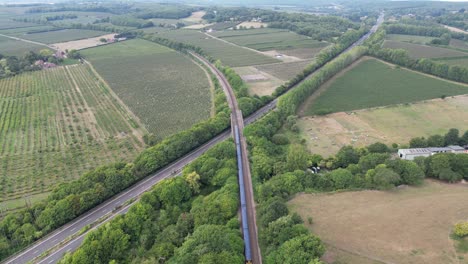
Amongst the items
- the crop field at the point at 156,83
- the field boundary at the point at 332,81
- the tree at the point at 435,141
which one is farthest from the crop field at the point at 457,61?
the crop field at the point at 156,83

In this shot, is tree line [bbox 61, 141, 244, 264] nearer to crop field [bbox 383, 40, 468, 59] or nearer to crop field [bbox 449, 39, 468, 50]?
crop field [bbox 383, 40, 468, 59]

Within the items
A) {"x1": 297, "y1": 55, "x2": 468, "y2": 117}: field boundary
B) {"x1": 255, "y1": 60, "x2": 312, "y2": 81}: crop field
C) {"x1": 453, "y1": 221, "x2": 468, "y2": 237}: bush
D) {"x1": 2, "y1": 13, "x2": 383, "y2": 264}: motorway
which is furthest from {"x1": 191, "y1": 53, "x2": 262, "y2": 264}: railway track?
{"x1": 255, "y1": 60, "x2": 312, "y2": 81}: crop field

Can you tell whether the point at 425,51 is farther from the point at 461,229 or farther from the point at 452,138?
the point at 461,229

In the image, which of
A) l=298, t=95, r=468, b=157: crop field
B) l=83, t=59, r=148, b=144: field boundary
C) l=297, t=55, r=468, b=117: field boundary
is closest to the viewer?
l=298, t=95, r=468, b=157: crop field

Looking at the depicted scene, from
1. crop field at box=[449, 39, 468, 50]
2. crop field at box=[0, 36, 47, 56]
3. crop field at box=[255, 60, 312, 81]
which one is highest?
crop field at box=[449, 39, 468, 50]

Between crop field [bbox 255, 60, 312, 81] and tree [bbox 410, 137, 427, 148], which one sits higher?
crop field [bbox 255, 60, 312, 81]

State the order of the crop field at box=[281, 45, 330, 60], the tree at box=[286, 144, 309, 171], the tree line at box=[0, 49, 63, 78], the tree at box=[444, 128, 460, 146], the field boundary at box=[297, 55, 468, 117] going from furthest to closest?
Answer: the crop field at box=[281, 45, 330, 60] < the tree line at box=[0, 49, 63, 78] < the field boundary at box=[297, 55, 468, 117] < the tree at box=[444, 128, 460, 146] < the tree at box=[286, 144, 309, 171]
